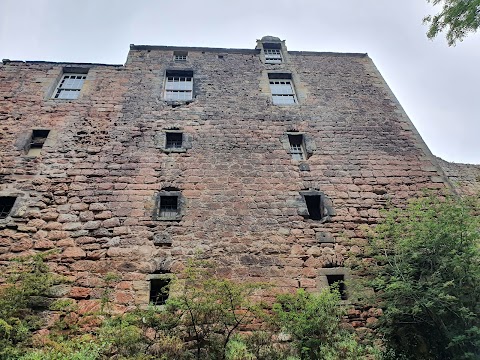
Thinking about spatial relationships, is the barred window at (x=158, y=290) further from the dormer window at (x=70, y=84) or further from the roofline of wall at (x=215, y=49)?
the roofline of wall at (x=215, y=49)

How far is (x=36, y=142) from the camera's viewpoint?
8312 millimetres

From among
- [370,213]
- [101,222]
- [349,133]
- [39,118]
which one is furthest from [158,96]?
[370,213]

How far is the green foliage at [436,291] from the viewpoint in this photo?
4.54 meters

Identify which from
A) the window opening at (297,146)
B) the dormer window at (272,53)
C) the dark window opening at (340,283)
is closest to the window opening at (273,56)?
the dormer window at (272,53)

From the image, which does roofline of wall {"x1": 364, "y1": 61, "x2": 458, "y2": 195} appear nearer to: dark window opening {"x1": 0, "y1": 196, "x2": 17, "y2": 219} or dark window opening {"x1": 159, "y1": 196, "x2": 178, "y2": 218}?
dark window opening {"x1": 159, "y1": 196, "x2": 178, "y2": 218}

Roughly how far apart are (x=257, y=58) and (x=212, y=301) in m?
9.14

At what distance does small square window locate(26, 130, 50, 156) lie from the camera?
26.6 feet

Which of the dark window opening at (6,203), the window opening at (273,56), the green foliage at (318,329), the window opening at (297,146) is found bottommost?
the green foliage at (318,329)

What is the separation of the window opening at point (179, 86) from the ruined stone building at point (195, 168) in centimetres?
6

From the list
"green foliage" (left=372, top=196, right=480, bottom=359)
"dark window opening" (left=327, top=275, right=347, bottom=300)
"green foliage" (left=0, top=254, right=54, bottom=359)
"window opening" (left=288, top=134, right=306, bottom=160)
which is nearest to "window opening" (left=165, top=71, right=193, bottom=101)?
"window opening" (left=288, top=134, right=306, bottom=160)

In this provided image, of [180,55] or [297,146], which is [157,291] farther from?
[180,55]

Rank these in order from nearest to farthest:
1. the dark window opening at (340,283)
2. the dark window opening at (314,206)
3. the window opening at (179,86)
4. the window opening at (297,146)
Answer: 1. the dark window opening at (340,283)
2. the dark window opening at (314,206)
3. the window opening at (297,146)
4. the window opening at (179,86)

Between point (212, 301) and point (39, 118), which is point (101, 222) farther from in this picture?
point (39, 118)

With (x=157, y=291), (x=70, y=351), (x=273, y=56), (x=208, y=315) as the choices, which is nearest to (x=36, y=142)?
(x=157, y=291)
